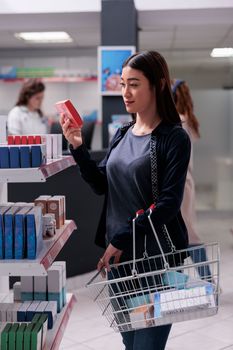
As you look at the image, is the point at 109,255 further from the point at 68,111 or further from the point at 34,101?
the point at 34,101

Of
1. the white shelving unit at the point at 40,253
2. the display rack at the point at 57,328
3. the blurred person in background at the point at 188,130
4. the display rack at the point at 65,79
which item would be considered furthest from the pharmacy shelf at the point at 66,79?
the white shelving unit at the point at 40,253

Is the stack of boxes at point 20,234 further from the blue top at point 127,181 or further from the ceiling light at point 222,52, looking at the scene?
the ceiling light at point 222,52

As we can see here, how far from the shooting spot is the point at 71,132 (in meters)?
2.50

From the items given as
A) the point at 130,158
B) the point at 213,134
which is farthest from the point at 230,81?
the point at 130,158

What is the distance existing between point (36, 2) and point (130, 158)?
4.55 meters

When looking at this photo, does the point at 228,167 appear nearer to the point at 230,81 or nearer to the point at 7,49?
the point at 230,81

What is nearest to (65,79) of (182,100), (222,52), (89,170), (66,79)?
(66,79)

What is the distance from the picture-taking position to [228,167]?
1027 cm

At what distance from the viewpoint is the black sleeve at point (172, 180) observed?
90.4 inches

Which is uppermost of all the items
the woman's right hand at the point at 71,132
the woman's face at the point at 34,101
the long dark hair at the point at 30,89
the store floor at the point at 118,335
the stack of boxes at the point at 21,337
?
the long dark hair at the point at 30,89

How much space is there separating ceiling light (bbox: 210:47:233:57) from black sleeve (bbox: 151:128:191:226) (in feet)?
27.0

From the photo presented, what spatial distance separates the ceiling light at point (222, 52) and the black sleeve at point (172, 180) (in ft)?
27.0

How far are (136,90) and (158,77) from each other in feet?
0.35

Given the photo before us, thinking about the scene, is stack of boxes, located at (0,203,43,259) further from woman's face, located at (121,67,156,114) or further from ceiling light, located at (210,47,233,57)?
ceiling light, located at (210,47,233,57)
